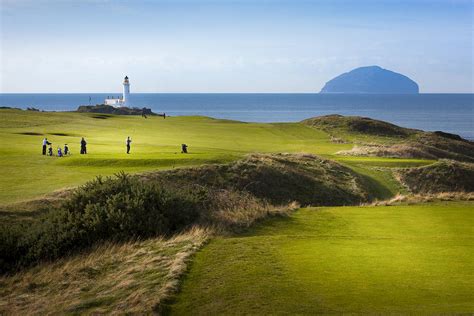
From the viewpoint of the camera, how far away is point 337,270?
12.9 meters

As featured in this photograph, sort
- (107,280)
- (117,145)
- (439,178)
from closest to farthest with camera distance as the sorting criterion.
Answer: (107,280)
(439,178)
(117,145)

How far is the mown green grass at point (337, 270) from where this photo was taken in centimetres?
1083

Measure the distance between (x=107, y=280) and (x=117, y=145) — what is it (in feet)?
118

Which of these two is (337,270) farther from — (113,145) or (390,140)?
(390,140)

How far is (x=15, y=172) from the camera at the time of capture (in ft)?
102

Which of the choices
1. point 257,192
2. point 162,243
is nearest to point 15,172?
point 257,192

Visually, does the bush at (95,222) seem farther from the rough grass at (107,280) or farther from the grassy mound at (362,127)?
the grassy mound at (362,127)

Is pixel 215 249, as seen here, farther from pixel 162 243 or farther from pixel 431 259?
pixel 431 259

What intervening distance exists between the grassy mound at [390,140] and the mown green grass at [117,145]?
2.92 metres

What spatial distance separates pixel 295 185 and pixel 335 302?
898 inches

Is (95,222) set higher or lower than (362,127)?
lower

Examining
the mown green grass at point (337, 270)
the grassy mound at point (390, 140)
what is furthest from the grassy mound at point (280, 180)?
the grassy mound at point (390, 140)

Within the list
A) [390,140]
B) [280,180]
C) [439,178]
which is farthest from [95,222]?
[390,140]

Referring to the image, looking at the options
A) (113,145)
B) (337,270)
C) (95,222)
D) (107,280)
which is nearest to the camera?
(337,270)
